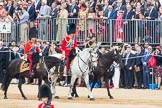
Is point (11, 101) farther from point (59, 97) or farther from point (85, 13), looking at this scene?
point (85, 13)

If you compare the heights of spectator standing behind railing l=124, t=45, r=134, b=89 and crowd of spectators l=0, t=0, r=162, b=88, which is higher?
crowd of spectators l=0, t=0, r=162, b=88

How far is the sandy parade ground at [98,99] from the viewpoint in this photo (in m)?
28.8

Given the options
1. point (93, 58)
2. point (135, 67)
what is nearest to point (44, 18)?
point (135, 67)

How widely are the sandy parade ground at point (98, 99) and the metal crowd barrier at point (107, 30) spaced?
286cm

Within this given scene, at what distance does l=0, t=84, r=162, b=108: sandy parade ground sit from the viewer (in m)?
28.8

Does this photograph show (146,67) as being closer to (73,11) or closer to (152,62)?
(152,62)

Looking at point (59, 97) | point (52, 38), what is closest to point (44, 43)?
point (52, 38)

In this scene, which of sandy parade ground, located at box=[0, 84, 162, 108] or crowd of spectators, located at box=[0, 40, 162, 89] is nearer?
sandy parade ground, located at box=[0, 84, 162, 108]

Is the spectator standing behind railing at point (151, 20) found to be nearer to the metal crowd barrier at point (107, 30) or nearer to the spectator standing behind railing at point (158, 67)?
the metal crowd barrier at point (107, 30)

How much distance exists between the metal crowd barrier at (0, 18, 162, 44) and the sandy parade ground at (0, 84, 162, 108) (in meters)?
2.86

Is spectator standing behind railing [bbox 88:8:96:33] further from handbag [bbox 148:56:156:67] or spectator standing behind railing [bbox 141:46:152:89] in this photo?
handbag [bbox 148:56:156:67]

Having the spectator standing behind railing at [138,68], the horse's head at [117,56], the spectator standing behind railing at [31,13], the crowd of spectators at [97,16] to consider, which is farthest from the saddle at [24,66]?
the spectator standing behind railing at [31,13]

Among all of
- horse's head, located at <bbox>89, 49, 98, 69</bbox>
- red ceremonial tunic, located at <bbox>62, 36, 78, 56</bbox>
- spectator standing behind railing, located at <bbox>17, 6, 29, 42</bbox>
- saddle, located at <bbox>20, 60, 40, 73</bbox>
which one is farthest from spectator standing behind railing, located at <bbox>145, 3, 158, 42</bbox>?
saddle, located at <bbox>20, 60, 40, 73</bbox>

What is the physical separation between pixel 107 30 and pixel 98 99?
25.6ft
